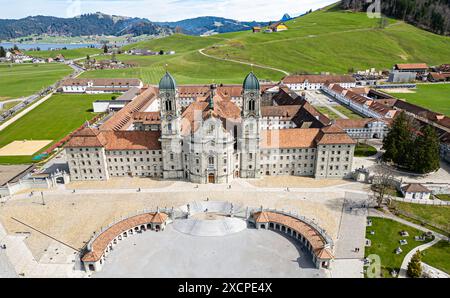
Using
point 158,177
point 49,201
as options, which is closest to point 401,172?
point 158,177

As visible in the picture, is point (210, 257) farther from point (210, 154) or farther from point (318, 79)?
point (318, 79)

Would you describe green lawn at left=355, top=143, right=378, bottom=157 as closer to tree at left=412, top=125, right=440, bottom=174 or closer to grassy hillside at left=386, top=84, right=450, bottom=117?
tree at left=412, top=125, right=440, bottom=174

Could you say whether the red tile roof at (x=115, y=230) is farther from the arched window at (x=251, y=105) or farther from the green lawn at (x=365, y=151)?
the green lawn at (x=365, y=151)

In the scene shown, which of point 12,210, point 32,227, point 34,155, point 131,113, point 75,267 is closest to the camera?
point 75,267

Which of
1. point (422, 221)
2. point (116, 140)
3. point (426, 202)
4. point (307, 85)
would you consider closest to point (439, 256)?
point (422, 221)

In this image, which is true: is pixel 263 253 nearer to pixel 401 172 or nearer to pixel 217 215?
pixel 217 215

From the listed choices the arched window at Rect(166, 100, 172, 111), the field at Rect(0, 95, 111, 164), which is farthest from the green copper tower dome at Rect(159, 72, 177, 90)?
the field at Rect(0, 95, 111, 164)
